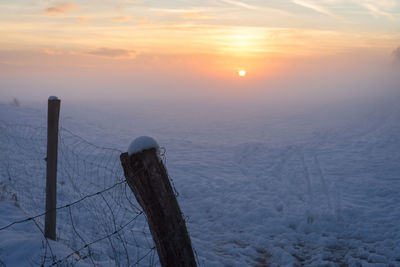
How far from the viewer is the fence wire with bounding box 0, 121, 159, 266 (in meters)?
4.94

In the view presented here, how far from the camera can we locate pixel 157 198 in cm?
260

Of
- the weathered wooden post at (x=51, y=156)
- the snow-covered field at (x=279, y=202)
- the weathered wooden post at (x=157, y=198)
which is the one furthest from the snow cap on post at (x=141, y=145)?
the snow-covered field at (x=279, y=202)

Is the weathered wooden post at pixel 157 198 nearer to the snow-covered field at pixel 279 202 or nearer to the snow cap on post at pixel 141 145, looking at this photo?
the snow cap on post at pixel 141 145

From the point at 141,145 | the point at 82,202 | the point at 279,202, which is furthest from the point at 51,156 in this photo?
the point at 279,202

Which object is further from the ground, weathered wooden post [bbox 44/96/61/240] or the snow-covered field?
weathered wooden post [bbox 44/96/61/240]

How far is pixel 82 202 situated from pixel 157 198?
570 centimetres

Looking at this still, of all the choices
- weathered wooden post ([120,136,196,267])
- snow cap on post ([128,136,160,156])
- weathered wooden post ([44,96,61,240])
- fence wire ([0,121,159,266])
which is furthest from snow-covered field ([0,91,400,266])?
snow cap on post ([128,136,160,156])

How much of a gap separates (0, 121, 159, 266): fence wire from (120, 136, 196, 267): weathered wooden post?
12.8 inches

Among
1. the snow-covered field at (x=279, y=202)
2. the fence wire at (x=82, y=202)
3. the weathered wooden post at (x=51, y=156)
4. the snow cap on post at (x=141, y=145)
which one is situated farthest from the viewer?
the snow-covered field at (x=279, y=202)

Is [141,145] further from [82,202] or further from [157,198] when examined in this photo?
[82,202]

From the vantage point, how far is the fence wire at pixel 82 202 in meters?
4.94

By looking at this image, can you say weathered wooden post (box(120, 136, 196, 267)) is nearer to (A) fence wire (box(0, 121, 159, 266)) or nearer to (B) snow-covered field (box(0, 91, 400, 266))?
(A) fence wire (box(0, 121, 159, 266))

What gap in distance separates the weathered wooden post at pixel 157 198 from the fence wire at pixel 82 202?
326 mm

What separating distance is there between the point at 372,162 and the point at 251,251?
8108 mm
